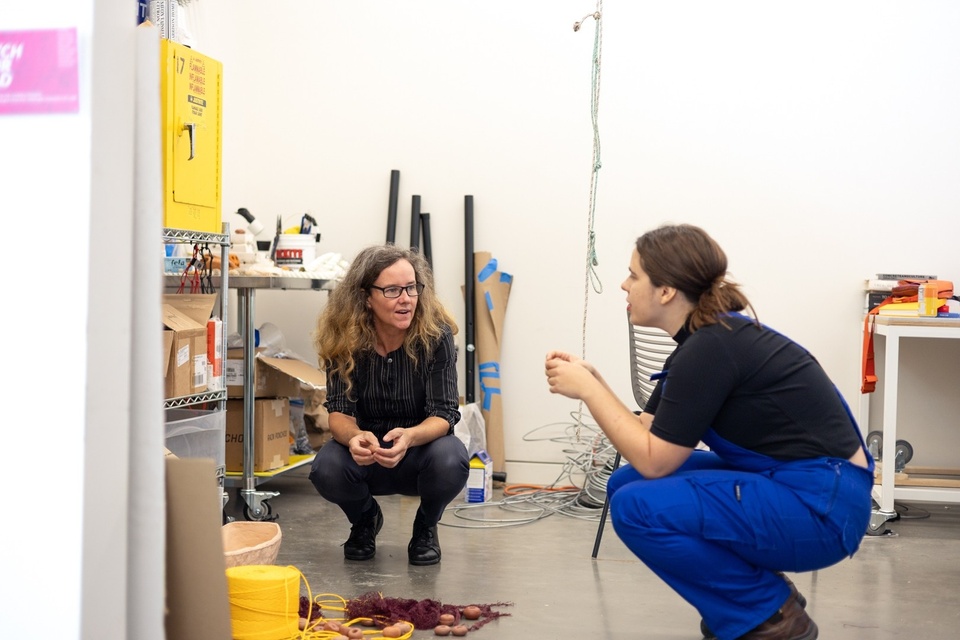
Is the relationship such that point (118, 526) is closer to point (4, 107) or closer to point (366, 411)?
point (4, 107)

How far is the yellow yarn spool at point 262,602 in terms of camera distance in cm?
204

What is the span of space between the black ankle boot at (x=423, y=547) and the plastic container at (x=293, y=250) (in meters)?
1.36

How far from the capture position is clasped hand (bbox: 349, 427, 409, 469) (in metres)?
2.70

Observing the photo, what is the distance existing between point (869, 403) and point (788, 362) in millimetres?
2288

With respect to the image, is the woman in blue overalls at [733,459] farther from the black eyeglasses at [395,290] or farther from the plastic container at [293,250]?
the plastic container at [293,250]

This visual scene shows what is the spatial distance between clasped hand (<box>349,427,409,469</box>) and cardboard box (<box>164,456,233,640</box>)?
1041 millimetres

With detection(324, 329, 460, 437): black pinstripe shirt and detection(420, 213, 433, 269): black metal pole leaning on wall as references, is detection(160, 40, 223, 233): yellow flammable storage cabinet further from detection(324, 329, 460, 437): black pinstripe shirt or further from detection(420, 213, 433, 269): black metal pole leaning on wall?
detection(420, 213, 433, 269): black metal pole leaning on wall

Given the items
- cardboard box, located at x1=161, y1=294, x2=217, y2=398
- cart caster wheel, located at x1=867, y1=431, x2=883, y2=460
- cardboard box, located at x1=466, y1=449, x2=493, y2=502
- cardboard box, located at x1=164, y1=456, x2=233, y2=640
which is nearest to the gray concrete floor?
cardboard box, located at x1=466, y1=449, x2=493, y2=502

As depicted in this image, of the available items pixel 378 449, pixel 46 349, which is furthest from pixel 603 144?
pixel 46 349

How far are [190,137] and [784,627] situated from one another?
209 centimetres

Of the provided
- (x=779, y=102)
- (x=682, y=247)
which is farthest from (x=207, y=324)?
(x=779, y=102)

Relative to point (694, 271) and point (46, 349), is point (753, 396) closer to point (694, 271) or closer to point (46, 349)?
point (694, 271)

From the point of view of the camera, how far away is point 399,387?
2.91 m

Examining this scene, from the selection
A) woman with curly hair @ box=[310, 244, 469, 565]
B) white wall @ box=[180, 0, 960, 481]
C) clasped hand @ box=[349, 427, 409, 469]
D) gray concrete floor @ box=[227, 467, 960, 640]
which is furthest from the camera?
white wall @ box=[180, 0, 960, 481]
